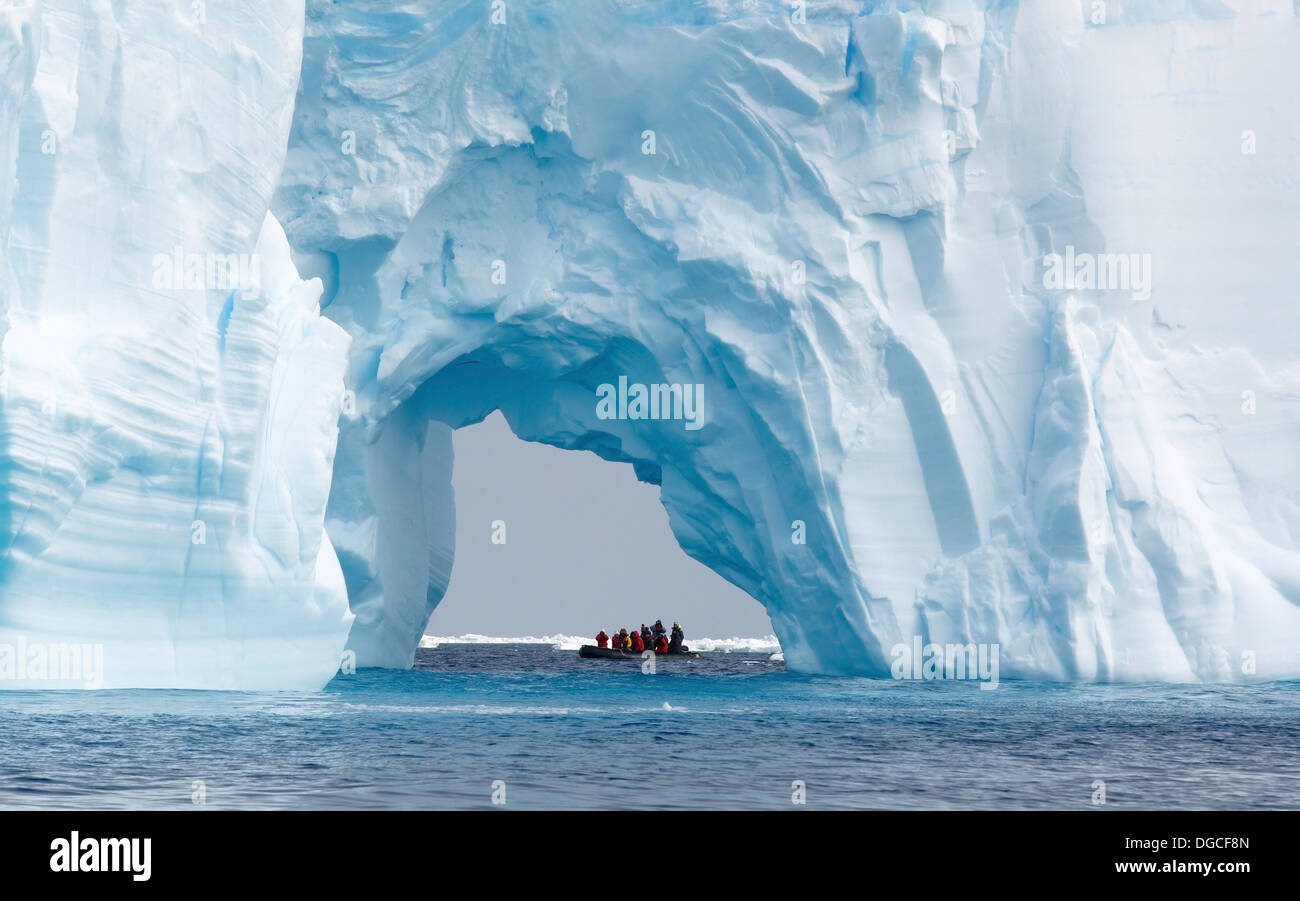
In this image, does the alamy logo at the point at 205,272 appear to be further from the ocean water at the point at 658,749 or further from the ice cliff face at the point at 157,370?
the ocean water at the point at 658,749

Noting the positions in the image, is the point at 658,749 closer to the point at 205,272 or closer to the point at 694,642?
the point at 205,272

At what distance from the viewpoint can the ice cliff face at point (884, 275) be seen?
58.8 ft

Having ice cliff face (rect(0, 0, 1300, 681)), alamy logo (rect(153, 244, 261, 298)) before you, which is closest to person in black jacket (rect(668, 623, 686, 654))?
ice cliff face (rect(0, 0, 1300, 681))

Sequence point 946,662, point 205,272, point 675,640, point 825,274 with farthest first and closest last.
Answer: point 675,640
point 825,274
point 946,662
point 205,272

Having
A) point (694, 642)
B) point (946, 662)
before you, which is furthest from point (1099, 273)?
point (694, 642)

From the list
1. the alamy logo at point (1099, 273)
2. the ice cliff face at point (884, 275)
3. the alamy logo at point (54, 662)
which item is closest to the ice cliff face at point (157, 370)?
the alamy logo at point (54, 662)

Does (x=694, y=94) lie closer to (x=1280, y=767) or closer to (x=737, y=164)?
(x=737, y=164)

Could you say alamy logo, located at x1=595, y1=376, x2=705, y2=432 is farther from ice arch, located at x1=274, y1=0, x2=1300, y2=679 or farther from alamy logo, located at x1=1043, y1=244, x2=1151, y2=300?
alamy logo, located at x1=1043, y1=244, x2=1151, y2=300

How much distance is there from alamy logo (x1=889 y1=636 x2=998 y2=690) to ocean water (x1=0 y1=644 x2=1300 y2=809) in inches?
21.0

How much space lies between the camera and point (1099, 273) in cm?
1867

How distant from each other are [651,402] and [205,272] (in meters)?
6.76

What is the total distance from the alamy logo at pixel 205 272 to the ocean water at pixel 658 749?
12.0 feet

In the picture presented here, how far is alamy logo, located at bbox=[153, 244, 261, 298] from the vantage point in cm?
1412
